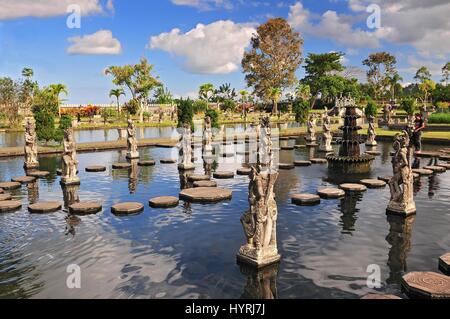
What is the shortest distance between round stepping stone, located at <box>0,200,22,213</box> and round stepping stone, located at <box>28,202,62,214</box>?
28.0 inches

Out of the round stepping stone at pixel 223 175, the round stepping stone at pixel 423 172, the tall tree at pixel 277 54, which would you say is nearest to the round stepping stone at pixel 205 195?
the round stepping stone at pixel 223 175

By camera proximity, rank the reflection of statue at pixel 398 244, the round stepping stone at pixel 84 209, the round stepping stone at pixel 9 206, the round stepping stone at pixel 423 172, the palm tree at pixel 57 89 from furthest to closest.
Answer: the palm tree at pixel 57 89
the round stepping stone at pixel 423 172
the round stepping stone at pixel 9 206
the round stepping stone at pixel 84 209
the reflection of statue at pixel 398 244

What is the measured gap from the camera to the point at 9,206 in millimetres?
15148

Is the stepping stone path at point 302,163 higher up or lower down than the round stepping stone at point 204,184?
higher up

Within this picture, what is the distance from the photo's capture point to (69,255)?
1067cm

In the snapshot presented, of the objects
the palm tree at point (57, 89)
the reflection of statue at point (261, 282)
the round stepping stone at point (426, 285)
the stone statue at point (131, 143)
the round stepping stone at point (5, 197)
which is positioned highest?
the palm tree at point (57, 89)

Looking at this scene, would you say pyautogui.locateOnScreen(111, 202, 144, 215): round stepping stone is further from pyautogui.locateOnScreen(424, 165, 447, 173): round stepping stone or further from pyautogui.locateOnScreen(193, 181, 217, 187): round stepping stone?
pyautogui.locateOnScreen(424, 165, 447, 173): round stepping stone

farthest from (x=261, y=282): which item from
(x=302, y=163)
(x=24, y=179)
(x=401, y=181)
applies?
(x=302, y=163)

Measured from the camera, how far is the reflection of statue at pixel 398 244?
952 cm

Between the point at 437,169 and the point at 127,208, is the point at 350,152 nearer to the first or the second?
the point at 437,169

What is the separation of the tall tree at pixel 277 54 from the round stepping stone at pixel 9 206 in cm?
6678

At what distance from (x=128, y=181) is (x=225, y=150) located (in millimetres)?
13922

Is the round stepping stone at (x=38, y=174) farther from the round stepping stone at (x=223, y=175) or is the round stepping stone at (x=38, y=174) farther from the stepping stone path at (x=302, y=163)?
the stepping stone path at (x=302, y=163)

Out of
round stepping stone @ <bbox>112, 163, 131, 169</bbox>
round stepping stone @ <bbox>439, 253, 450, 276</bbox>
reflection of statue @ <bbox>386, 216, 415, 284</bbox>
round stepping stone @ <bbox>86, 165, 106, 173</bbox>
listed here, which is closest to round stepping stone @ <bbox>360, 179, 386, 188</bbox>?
reflection of statue @ <bbox>386, 216, 415, 284</bbox>
